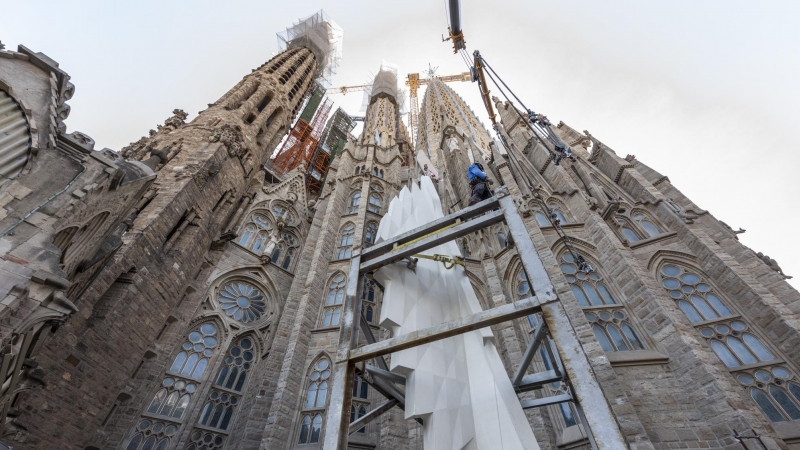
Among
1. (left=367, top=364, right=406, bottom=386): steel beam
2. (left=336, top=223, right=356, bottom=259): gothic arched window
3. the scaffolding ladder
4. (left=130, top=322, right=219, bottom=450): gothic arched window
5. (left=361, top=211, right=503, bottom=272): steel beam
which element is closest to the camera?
the scaffolding ladder

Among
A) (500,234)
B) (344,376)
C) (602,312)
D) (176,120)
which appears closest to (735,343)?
(602,312)

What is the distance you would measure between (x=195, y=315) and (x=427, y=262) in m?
9.22

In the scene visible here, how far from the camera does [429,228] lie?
4855 millimetres

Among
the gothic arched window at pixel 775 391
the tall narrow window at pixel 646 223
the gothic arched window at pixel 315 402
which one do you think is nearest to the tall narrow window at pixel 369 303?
the gothic arched window at pixel 315 402

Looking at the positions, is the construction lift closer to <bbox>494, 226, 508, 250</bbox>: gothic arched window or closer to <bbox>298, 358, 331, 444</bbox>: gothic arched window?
<bbox>298, 358, 331, 444</bbox>: gothic arched window

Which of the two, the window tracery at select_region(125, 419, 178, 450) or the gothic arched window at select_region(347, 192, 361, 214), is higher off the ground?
the gothic arched window at select_region(347, 192, 361, 214)

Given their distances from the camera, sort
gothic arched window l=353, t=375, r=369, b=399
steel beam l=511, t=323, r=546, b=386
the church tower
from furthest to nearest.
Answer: gothic arched window l=353, t=375, r=369, b=399, the church tower, steel beam l=511, t=323, r=546, b=386

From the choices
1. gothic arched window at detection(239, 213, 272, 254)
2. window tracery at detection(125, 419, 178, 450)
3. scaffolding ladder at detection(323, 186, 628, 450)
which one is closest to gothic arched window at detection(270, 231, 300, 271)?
gothic arched window at detection(239, 213, 272, 254)

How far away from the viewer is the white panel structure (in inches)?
135

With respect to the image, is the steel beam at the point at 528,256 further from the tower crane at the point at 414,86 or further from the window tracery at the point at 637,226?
the tower crane at the point at 414,86

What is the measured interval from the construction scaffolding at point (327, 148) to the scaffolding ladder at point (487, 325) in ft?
74.2

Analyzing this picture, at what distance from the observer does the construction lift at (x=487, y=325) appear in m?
Answer: 2.75

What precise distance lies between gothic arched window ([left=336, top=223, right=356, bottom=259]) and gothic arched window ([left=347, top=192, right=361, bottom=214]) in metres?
1.33

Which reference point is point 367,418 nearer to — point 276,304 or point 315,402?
point 315,402
